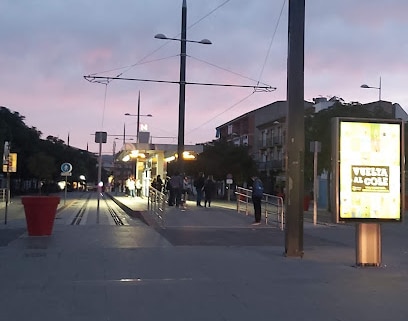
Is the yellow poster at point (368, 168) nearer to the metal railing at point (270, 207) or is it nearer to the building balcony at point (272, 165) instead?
the metal railing at point (270, 207)

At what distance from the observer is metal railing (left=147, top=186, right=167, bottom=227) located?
754 inches

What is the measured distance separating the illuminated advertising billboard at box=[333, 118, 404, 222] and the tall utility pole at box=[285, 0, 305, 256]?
1.15 meters

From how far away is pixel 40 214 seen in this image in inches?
605

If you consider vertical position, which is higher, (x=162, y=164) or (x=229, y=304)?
(x=162, y=164)

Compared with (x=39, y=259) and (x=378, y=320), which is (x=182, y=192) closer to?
(x=39, y=259)

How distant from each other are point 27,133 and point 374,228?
59.2 metres

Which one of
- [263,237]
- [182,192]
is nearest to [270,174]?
[182,192]

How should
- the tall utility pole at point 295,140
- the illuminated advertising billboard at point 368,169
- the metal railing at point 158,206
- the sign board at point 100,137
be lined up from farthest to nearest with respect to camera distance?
1. the sign board at point 100,137
2. the metal railing at point 158,206
3. the tall utility pole at point 295,140
4. the illuminated advertising billboard at point 368,169

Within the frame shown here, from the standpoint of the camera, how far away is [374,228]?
11.3 m

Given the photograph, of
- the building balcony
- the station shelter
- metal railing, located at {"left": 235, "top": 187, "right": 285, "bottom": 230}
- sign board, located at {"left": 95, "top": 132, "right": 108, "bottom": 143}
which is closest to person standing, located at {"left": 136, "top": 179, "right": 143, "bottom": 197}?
the station shelter

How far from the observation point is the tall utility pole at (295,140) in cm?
1212

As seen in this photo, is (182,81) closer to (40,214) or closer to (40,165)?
(40,214)

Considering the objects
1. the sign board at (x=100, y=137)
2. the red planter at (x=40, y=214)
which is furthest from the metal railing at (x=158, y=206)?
the red planter at (x=40, y=214)

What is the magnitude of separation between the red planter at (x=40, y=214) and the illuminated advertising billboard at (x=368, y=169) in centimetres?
783
